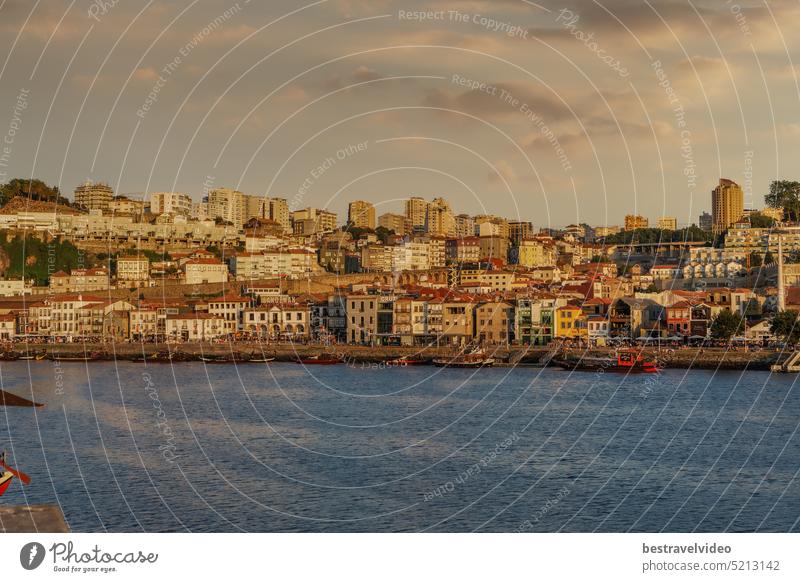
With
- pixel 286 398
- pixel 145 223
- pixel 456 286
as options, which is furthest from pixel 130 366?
pixel 145 223

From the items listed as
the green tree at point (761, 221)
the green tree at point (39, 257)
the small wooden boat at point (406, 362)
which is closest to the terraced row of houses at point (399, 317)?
the small wooden boat at point (406, 362)

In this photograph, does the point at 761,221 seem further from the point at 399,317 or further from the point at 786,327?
the point at 786,327

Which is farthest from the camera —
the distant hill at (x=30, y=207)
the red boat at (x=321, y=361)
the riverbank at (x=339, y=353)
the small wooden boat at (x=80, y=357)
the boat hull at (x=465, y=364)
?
the distant hill at (x=30, y=207)

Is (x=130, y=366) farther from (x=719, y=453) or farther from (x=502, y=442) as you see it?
(x=719, y=453)

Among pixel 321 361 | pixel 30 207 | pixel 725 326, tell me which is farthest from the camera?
pixel 30 207

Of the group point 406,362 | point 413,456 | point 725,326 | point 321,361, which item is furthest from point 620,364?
point 413,456

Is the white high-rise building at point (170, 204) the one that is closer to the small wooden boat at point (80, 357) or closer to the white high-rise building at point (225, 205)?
the white high-rise building at point (225, 205)
